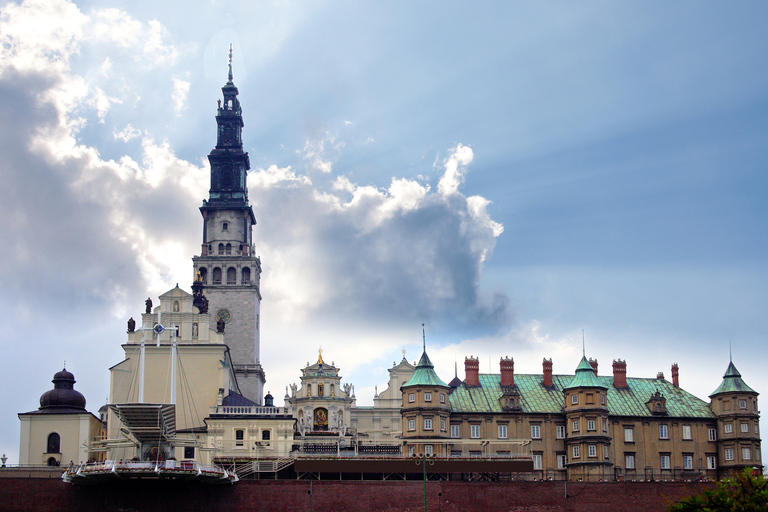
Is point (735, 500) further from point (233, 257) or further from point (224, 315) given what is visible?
point (233, 257)

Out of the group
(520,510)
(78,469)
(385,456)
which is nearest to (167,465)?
(78,469)

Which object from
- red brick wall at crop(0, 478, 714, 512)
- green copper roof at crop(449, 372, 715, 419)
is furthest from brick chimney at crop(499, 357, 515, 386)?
red brick wall at crop(0, 478, 714, 512)

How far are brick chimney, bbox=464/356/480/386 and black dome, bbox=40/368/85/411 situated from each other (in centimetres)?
3699

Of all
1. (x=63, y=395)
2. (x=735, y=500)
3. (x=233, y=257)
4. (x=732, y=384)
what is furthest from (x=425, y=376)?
(x=233, y=257)

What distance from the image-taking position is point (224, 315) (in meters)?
128

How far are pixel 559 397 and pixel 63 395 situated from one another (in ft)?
155

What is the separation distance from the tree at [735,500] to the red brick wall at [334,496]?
22.7 meters

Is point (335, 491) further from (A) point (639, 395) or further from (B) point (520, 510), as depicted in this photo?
(A) point (639, 395)

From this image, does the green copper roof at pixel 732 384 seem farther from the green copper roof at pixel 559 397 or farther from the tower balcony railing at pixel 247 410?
the tower balcony railing at pixel 247 410

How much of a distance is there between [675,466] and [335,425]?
128 ft

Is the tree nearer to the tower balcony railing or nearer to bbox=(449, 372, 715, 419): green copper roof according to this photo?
bbox=(449, 372, 715, 419): green copper roof

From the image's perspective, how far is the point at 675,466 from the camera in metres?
95.5

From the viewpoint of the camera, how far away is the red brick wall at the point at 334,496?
7912 cm

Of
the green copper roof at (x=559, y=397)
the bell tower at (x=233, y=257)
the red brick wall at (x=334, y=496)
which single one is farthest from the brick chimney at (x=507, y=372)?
the bell tower at (x=233, y=257)
